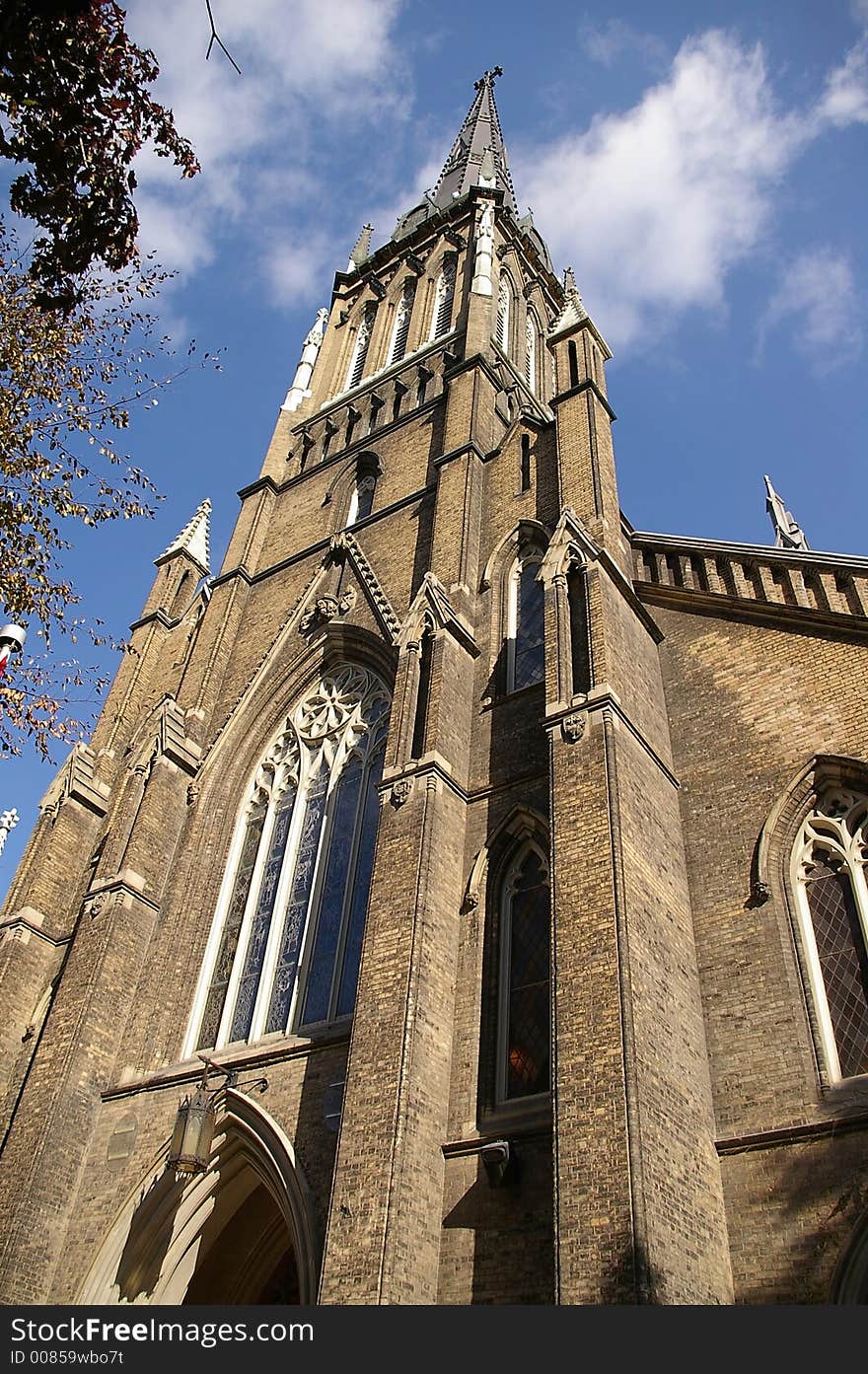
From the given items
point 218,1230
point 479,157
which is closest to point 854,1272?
point 218,1230

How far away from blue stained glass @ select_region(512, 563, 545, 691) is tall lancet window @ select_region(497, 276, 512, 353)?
33.2ft

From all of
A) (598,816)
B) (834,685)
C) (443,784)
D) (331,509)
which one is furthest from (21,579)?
(331,509)

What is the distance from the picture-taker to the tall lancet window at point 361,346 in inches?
1030

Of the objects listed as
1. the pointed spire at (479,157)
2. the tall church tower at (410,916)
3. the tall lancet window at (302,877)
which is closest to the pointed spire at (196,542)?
the tall church tower at (410,916)

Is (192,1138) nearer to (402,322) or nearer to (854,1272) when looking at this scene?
(854,1272)

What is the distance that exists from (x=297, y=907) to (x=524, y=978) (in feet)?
13.5

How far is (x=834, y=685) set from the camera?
11656mm

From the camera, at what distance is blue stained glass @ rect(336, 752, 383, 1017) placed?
488 inches

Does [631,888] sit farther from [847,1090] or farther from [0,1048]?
[0,1048]

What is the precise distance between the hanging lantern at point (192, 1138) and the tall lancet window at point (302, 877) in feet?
4.97

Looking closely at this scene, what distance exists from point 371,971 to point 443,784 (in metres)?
2.46

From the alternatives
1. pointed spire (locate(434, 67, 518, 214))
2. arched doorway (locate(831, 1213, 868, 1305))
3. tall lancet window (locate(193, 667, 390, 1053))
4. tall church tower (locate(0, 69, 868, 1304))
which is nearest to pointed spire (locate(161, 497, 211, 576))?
tall church tower (locate(0, 69, 868, 1304))

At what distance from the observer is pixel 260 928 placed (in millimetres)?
14227

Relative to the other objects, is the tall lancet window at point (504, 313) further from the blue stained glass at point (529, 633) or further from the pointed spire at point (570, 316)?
the blue stained glass at point (529, 633)
